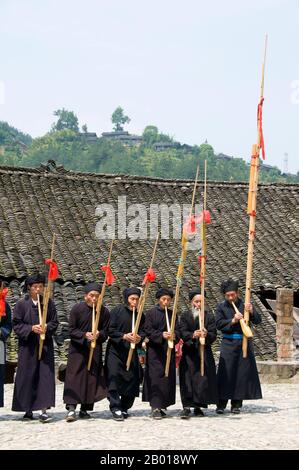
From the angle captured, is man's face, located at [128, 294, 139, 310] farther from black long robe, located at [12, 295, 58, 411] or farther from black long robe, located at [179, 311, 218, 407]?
black long robe, located at [12, 295, 58, 411]

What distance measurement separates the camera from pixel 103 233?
24.9m

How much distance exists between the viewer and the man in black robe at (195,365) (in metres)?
12.7

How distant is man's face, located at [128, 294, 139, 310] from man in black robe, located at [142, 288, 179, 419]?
0.67ft

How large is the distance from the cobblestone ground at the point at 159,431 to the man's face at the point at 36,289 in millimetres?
1442

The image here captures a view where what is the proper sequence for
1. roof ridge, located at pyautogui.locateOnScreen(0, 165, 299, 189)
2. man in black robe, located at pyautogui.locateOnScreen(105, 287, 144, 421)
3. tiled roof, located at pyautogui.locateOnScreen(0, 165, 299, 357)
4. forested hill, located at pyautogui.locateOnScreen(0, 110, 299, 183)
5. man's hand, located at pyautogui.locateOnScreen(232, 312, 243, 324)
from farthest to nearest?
forested hill, located at pyautogui.locateOnScreen(0, 110, 299, 183), roof ridge, located at pyautogui.locateOnScreen(0, 165, 299, 189), tiled roof, located at pyautogui.locateOnScreen(0, 165, 299, 357), man's hand, located at pyautogui.locateOnScreen(232, 312, 243, 324), man in black robe, located at pyautogui.locateOnScreen(105, 287, 144, 421)

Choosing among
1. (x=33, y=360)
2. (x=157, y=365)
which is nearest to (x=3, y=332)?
(x=33, y=360)

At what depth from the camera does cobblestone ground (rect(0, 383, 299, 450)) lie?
1059cm

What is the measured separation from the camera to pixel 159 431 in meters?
11.4

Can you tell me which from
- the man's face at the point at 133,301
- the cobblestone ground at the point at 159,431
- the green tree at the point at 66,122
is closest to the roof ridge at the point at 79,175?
the cobblestone ground at the point at 159,431

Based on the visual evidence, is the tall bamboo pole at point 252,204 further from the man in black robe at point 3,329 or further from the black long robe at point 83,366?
the man in black robe at point 3,329

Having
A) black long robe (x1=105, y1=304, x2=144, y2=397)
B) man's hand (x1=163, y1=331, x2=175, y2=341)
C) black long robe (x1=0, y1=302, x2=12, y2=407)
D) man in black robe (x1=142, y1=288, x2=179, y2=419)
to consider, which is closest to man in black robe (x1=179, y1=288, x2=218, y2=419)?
man in black robe (x1=142, y1=288, x2=179, y2=419)

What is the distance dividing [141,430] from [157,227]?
47.5ft
